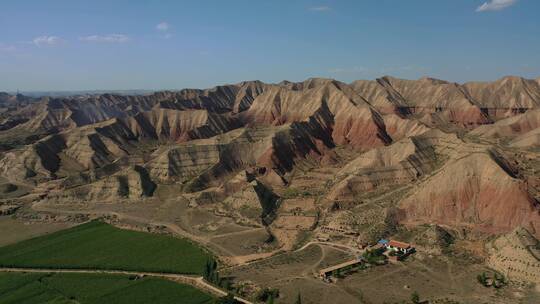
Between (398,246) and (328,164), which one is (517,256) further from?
(328,164)

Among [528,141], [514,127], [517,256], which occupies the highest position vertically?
[514,127]

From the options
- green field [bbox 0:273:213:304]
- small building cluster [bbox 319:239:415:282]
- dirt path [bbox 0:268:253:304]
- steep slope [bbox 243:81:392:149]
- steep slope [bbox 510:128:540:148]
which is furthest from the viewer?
steep slope [bbox 243:81:392:149]

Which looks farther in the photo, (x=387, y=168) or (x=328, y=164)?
(x=328, y=164)

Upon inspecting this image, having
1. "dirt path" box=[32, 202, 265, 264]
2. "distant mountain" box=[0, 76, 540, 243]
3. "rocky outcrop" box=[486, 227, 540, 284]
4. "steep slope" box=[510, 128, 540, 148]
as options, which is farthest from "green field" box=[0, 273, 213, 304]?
"steep slope" box=[510, 128, 540, 148]

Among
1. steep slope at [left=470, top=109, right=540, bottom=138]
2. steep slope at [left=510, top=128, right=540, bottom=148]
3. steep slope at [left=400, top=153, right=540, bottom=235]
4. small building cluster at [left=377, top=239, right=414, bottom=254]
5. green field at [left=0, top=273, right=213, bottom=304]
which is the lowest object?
green field at [left=0, top=273, right=213, bottom=304]

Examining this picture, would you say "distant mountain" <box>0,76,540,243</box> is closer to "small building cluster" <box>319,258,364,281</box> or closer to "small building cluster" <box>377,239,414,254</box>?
"small building cluster" <box>377,239,414,254</box>

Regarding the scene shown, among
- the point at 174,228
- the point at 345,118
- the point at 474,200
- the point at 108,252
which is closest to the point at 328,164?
the point at 345,118

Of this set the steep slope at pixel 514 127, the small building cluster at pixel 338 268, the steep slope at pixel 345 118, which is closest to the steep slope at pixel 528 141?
the steep slope at pixel 514 127
